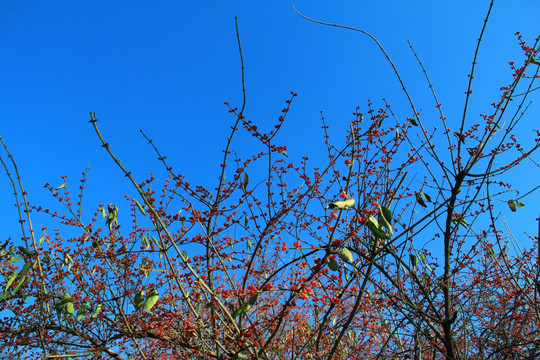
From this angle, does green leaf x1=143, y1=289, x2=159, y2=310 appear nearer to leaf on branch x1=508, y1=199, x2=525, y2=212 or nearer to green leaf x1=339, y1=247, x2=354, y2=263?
green leaf x1=339, y1=247, x2=354, y2=263

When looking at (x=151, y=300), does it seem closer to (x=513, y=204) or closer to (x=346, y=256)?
(x=346, y=256)

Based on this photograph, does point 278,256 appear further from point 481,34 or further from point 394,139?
point 481,34

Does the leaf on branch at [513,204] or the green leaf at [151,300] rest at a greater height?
the leaf on branch at [513,204]

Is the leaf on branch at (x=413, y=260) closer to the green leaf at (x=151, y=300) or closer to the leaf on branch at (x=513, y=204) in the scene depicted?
the leaf on branch at (x=513, y=204)

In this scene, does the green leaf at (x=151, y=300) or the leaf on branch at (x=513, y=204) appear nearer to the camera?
the green leaf at (x=151, y=300)

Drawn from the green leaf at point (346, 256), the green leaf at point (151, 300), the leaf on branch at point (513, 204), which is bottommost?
the green leaf at point (151, 300)

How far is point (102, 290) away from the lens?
3.67m

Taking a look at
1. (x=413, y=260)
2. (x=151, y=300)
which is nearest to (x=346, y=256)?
(x=151, y=300)

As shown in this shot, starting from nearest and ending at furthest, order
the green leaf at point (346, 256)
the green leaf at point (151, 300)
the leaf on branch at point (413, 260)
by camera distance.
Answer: the green leaf at point (346, 256)
the green leaf at point (151, 300)
the leaf on branch at point (413, 260)

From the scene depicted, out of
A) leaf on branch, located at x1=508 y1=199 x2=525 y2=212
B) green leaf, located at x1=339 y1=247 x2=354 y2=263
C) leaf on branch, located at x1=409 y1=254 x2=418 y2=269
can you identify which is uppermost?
leaf on branch, located at x1=508 y1=199 x2=525 y2=212

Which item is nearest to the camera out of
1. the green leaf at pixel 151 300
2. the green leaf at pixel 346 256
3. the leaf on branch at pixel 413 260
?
the green leaf at pixel 346 256

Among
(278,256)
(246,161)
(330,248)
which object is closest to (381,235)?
(330,248)

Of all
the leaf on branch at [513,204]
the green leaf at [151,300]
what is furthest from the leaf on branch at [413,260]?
the green leaf at [151,300]

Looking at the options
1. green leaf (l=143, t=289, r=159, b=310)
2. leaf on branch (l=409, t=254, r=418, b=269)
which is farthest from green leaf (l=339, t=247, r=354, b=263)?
leaf on branch (l=409, t=254, r=418, b=269)
